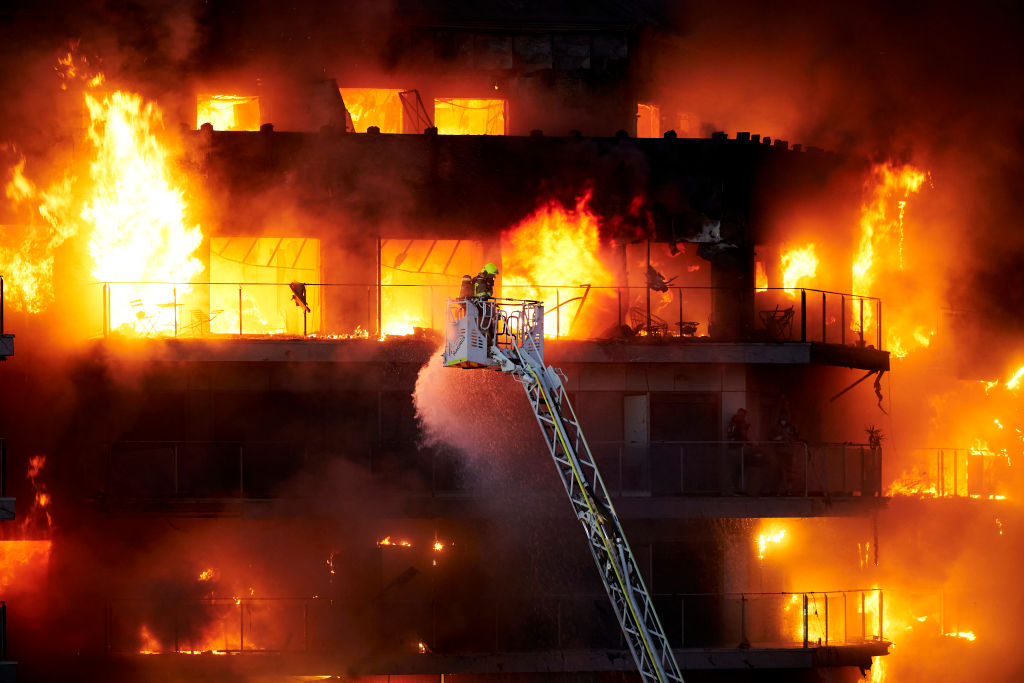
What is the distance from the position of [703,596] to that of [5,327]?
1570cm

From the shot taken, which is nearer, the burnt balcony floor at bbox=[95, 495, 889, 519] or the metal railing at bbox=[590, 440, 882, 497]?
the burnt balcony floor at bbox=[95, 495, 889, 519]

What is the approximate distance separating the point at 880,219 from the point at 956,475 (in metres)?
6.99

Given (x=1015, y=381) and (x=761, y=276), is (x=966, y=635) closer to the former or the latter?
(x=1015, y=381)

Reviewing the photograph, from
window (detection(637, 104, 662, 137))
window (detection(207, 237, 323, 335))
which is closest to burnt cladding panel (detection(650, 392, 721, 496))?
window (detection(637, 104, 662, 137))

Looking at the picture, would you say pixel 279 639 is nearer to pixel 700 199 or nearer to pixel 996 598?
pixel 700 199

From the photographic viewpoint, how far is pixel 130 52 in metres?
29.5

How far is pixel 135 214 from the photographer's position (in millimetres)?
28641

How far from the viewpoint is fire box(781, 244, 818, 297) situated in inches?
1174

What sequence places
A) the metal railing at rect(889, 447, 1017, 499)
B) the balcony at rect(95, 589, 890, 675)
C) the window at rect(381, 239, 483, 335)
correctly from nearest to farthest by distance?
the balcony at rect(95, 589, 890, 675)
the window at rect(381, 239, 483, 335)
the metal railing at rect(889, 447, 1017, 499)

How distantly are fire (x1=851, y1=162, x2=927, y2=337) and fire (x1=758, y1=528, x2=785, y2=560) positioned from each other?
6.07 metres

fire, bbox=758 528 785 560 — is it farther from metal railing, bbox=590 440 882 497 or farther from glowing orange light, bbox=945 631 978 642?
glowing orange light, bbox=945 631 978 642

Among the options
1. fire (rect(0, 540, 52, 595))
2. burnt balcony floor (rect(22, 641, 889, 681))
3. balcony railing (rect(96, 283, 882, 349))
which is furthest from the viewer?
fire (rect(0, 540, 52, 595))

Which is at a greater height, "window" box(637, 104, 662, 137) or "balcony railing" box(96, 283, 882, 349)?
"window" box(637, 104, 662, 137)

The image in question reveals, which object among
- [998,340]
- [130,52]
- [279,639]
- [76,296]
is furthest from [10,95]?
[998,340]
